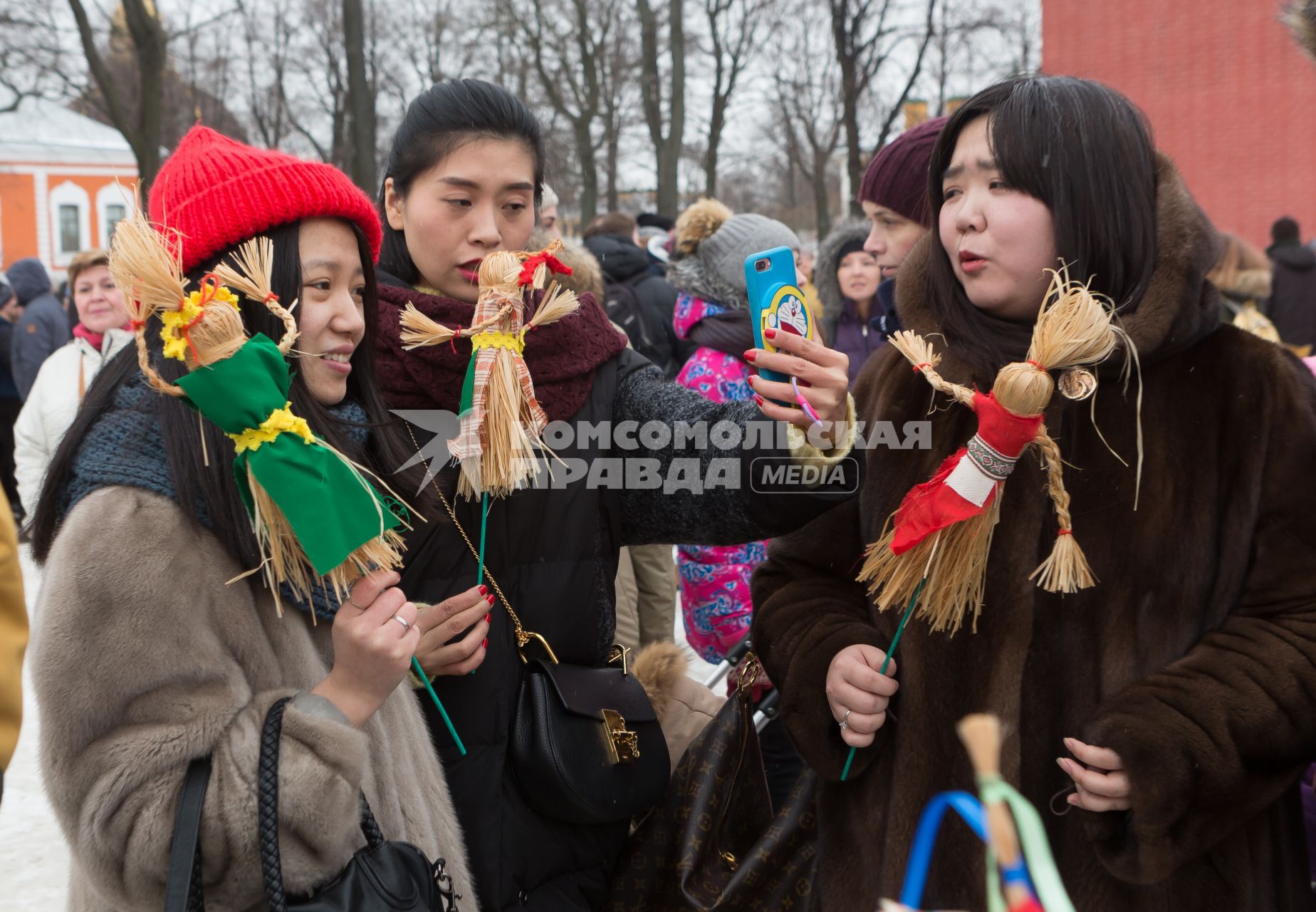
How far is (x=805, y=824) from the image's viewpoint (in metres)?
2.27

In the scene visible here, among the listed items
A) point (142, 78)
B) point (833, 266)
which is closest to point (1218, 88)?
point (142, 78)

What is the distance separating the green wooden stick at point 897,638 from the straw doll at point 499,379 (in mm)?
644

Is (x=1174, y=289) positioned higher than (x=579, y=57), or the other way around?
(x=579, y=57)

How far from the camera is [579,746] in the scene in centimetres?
197

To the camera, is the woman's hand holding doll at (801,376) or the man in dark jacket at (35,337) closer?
the woman's hand holding doll at (801,376)

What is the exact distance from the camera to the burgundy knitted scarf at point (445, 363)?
6.86ft

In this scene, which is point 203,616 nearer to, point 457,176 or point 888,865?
point 457,176

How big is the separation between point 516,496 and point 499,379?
8.7 inches

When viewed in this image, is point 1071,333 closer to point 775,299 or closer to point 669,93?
point 775,299

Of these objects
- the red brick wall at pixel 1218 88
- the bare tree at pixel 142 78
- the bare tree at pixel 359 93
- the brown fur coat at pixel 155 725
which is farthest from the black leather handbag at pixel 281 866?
the red brick wall at pixel 1218 88

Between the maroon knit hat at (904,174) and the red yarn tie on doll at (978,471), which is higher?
the maroon knit hat at (904,174)

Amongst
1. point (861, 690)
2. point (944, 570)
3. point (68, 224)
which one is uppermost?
point (68, 224)

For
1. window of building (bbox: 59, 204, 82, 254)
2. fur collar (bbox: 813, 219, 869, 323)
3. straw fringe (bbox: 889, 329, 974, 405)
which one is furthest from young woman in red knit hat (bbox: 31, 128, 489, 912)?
window of building (bbox: 59, 204, 82, 254)

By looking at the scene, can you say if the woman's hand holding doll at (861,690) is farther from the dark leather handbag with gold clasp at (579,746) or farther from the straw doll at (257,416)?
the straw doll at (257,416)
